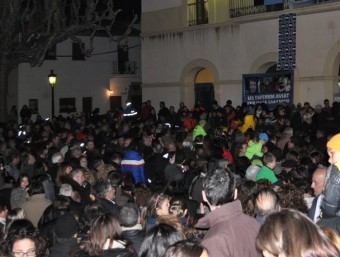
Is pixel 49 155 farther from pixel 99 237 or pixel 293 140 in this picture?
pixel 99 237

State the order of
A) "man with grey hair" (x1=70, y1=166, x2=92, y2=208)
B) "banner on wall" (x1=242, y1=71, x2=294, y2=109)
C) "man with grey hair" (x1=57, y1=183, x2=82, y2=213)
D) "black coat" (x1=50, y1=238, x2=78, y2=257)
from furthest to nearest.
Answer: "banner on wall" (x1=242, y1=71, x2=294, y2=109) < "man with grey hair" (x1=70, y1=166, x2=92, y2=208) < "man with grey hair" (x1=57, y1=183, x2=82, y2=213) < "black coat" (x1=50, y1=238, x2=78, y2=257)

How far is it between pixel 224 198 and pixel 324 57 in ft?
60.8

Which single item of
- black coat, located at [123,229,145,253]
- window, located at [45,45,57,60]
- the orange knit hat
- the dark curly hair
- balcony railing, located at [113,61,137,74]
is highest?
window, located at [45,45,57,60]

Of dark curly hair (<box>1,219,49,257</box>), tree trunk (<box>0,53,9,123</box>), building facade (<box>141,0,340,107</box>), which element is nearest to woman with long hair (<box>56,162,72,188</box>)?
dark curly hair (<box>1,219,49,257</box>)

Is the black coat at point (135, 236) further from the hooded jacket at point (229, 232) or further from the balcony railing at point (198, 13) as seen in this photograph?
the balcony railing at point (198, 13)

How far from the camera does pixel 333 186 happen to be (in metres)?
4.71

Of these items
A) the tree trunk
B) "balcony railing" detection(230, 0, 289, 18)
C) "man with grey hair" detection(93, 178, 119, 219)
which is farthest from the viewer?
"balcony railing" detection(230, 0, 289, 18)

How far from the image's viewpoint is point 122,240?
5215 mm

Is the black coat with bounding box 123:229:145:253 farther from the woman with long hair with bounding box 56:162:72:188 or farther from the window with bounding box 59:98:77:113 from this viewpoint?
the window with bounding box 59:98:77:113

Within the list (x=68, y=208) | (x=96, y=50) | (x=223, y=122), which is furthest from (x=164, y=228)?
(x=96, y=50)

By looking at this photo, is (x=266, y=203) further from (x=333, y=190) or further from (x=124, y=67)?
(x=124, y=67)

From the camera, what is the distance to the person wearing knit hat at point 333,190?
4719mm

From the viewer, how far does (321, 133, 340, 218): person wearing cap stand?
4719 mm

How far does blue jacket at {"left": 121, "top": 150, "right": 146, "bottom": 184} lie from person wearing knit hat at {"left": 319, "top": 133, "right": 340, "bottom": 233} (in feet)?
24.0
